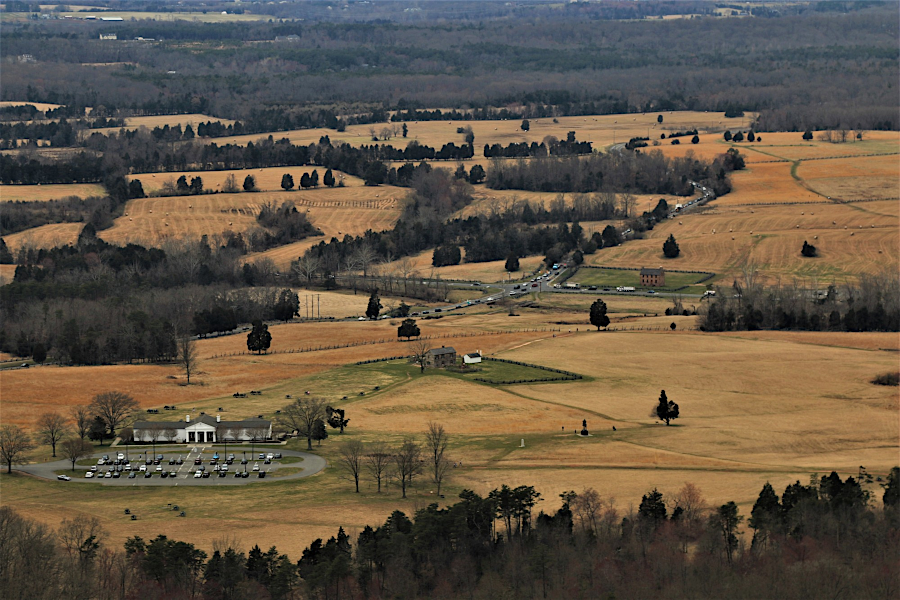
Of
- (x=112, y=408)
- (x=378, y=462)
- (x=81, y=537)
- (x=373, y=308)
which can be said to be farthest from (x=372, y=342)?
(x=81, y=537)

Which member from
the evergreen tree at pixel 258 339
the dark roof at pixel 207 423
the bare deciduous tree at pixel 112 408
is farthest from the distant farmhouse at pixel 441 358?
the bare deciduous tree at pixel 112 408

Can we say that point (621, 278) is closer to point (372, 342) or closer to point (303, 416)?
point (372, 342)

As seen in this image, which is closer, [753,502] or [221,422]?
[753,502]

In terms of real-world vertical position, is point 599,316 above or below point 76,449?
above

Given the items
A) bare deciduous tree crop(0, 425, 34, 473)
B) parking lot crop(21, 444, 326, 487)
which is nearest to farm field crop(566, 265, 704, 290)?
parking lot crop(21, 444, 326, 487)

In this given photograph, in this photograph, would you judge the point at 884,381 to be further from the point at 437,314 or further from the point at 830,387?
the point at 437,314

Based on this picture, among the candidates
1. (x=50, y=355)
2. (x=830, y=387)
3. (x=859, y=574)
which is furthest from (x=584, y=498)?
(x=50, y=355)

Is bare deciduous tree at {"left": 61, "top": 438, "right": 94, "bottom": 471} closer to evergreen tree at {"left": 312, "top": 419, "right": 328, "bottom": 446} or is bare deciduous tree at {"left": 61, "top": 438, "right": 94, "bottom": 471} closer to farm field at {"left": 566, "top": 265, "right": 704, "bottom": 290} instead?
evergreen tree at {"left": 312, "top": 419, "right": 328, "bottom": 446}
